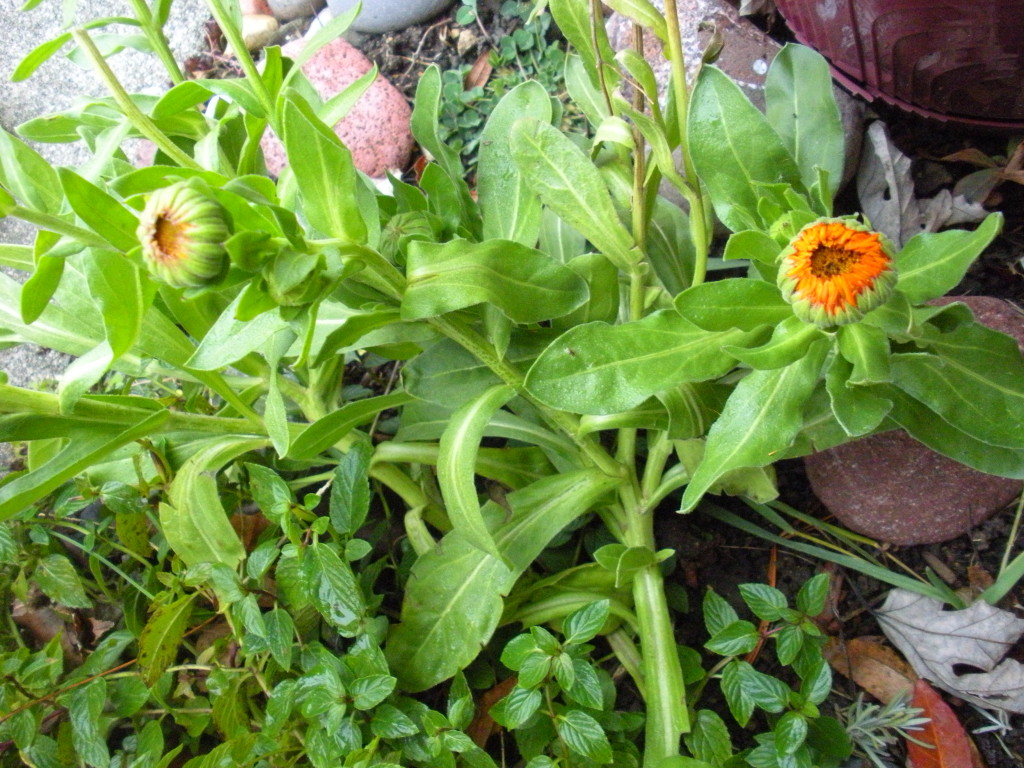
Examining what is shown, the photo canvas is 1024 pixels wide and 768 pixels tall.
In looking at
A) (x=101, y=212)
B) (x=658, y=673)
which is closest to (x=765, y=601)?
(x=658, y=673)

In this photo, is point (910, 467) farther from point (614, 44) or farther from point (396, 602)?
point (614, 44)

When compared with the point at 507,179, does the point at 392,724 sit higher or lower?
lower

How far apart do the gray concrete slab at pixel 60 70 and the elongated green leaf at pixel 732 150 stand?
1513 mm

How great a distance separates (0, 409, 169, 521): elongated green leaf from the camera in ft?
3.05

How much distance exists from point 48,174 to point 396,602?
76 centimetres

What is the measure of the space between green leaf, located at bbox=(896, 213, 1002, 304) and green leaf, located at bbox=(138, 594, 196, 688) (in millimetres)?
960

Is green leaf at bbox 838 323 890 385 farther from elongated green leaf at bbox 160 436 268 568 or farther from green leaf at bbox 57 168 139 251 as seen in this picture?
elongated green leaf at bbox 160 436 268 568

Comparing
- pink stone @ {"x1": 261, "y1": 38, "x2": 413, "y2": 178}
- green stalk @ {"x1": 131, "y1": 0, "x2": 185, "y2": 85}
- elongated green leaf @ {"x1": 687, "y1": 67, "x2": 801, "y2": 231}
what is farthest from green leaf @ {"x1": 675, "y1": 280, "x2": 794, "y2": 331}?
pink stone @ {"x1": 261, "y1": 38, "x2": 413, "y2": 178}

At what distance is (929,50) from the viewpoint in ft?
3.78

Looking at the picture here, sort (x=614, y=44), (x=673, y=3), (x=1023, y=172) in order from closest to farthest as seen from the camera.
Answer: (x=673, y=3)
(x=1023, y=172)
(x=614, y=44)

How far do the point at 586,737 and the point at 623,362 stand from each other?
440mm

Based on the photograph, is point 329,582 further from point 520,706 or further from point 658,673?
point 658,673

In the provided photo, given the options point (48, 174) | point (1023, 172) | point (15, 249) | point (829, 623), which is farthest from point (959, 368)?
point (15, 249)

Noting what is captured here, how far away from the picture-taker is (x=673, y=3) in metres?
0.88
